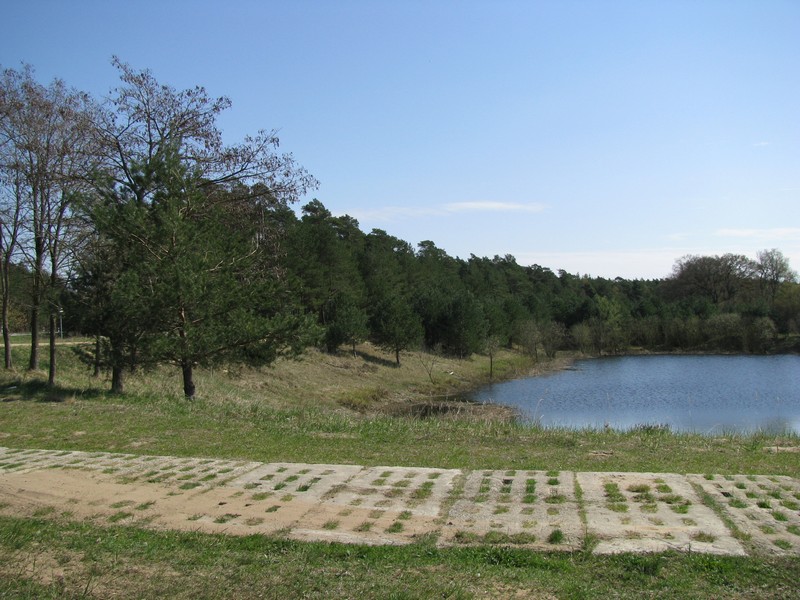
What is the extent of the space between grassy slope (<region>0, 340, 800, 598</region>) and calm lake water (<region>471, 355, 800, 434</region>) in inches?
247

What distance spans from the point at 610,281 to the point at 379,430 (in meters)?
120

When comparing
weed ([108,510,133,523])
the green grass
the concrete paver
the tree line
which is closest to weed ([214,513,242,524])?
the concrete paver

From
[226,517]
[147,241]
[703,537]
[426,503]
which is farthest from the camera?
[147,241]

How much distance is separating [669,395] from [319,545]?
31401 mm

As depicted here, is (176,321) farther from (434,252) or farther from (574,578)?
(434,252)

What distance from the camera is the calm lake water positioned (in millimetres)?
23281

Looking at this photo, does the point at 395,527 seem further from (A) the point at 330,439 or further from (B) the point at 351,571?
(A) the point at 330,439

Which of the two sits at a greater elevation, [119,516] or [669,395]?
[119,516]

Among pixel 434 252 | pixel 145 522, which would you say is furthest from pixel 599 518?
pixel 434 252

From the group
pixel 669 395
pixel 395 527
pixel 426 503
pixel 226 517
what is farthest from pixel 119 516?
pixel 669 395

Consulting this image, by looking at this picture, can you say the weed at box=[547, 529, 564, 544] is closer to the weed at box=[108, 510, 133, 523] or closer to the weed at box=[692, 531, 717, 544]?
the weed at box=[692, 531, 717, 544]

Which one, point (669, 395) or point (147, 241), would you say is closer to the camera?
point (147, 241)

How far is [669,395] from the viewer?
33.3 meters

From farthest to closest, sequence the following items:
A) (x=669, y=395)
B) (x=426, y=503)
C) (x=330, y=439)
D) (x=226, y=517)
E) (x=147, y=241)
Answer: (x=669, y=395)
(x=147, y=241)
(x=330, y=439)
(x=426, y=503)
(x=226, y=517)
